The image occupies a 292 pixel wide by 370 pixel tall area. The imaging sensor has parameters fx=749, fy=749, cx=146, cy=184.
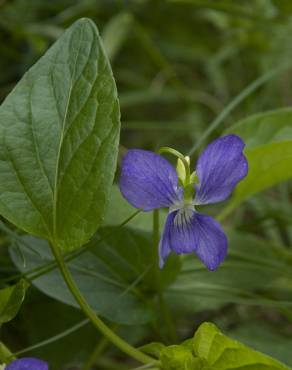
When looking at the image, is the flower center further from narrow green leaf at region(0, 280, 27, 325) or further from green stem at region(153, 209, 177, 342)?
narrow green leaf at region(0, 280, 27, 325)

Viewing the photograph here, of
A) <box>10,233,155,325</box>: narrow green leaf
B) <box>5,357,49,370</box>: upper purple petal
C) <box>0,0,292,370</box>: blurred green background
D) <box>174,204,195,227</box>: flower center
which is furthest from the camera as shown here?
<box>0,0,292,370</box>: blurred green background

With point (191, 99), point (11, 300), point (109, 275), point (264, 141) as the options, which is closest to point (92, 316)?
point (11, 300)

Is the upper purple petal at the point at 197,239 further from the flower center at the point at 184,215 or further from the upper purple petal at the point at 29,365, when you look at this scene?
the upper purple petal at the point at 29,365

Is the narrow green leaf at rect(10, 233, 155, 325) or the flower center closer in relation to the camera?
the flower center

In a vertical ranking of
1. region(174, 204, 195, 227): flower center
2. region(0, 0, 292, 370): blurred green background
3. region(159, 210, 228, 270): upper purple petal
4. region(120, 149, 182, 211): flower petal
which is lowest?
region(0, 0, 292, 370): blurred green background

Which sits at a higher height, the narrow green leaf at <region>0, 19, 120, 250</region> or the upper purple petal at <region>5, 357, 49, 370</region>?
the narrow green leaf at <region>0, 19, 120, 250</region>

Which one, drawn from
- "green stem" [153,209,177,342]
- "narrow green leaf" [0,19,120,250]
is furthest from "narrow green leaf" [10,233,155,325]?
"narrow green leaf" [0,19,120,250]

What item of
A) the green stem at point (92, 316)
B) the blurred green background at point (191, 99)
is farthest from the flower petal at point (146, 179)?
the blurred green background at point (191, 99)

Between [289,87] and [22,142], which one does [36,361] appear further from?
[289,87]

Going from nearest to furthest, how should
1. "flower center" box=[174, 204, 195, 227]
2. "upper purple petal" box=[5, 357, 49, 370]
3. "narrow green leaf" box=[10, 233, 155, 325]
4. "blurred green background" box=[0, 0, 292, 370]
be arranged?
"upper purple petal" box=[5, 357, 49, 370] → "flower center" box=[174, 204, 195, 227] → "narrow green leaf" box=[10, 233, 155, 325] → "blurred green background" box=[0, 0, 292, 370]
